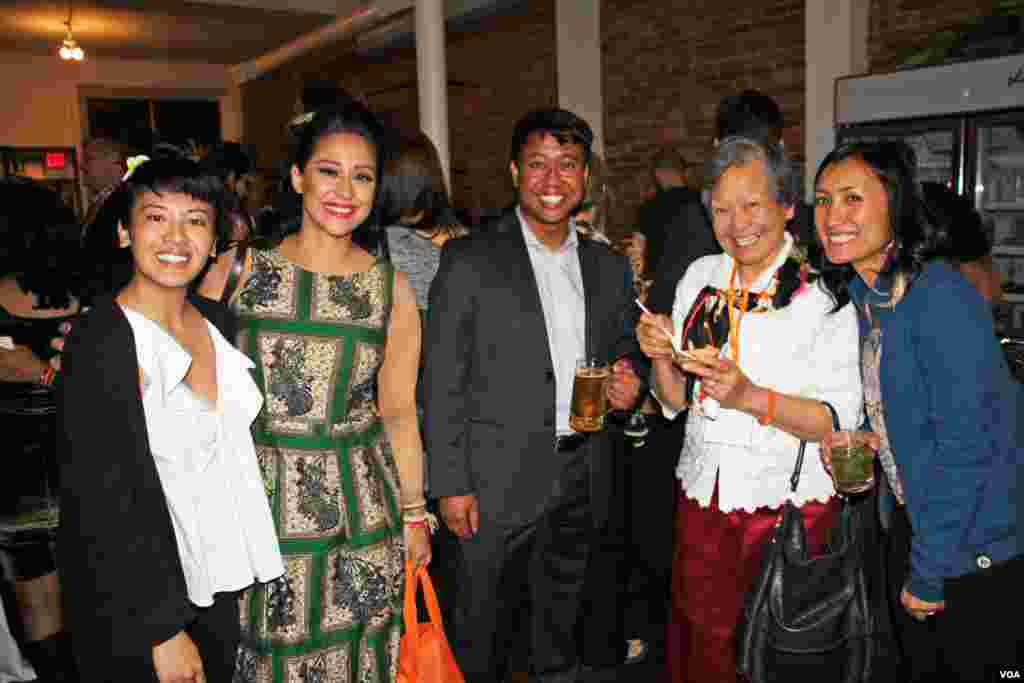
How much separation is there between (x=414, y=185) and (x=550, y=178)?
26.4 inches

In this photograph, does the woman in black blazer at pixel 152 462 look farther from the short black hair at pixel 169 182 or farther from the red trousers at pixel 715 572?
the red trousers at pixel 715 572

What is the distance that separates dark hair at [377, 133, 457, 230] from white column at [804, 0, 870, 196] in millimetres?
3885

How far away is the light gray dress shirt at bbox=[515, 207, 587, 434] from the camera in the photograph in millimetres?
2439

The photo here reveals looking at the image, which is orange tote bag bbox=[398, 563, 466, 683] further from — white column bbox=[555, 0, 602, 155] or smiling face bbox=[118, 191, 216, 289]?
white column bbox=[555, 0, 602, 155]

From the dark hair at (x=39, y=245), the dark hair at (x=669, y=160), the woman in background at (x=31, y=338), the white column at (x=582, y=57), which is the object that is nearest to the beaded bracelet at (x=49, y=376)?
the woman in background at (x=31, y=338)

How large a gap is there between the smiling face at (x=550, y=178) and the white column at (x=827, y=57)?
157 inches

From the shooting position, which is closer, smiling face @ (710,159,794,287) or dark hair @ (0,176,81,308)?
smiling face @ (710,159,794,287)

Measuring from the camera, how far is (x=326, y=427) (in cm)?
188

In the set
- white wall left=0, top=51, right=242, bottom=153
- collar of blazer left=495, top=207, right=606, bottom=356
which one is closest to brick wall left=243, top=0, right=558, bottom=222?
white wall left=0, top=51, right=242, bottom=153

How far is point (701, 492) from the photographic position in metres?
2.16

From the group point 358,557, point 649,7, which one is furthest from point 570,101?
point 358,557

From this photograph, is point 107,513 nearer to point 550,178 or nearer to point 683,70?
point 550,178

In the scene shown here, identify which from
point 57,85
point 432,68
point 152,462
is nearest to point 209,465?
point 152,462

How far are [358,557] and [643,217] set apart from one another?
131 inches
